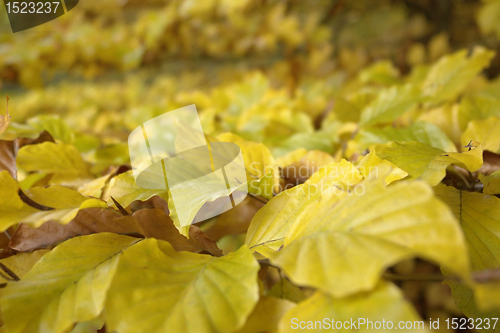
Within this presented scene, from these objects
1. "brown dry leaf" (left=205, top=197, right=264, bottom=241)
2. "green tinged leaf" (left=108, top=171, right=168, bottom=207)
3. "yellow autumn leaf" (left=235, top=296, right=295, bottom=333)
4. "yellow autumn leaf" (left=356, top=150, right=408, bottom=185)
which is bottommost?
"brown dry leaf" (left=205, top=197, right=264, bottom=241)

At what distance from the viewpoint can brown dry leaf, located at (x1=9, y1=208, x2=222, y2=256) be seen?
9.7 inches

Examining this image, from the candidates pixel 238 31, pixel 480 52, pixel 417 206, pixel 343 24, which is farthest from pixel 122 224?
pixel 343 24

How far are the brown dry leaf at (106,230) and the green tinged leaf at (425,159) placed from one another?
17 cm

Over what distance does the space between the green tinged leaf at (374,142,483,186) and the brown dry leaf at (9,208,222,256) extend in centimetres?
17

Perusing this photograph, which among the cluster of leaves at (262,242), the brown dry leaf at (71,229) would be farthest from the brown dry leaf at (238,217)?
the brown dry leaf at (71,229)

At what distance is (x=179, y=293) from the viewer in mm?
Answer: 183

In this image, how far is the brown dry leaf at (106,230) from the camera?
25 centimetres

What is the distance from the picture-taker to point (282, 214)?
0.80 feet

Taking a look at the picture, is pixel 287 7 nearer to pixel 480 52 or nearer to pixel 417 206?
pixel 480 52

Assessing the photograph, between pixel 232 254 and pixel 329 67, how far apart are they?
158 centimetres

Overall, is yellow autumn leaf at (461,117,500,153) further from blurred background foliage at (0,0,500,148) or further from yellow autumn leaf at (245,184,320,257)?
blurred background foliage at (0,0,500,148)

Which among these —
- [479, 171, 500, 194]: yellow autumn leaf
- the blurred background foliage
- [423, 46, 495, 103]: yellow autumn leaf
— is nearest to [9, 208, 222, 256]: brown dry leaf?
[479, 171, 500, 194]: yellow autumn leaf

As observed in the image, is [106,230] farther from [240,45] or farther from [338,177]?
[240,45]

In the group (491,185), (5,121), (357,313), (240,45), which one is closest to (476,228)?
(491,185)
